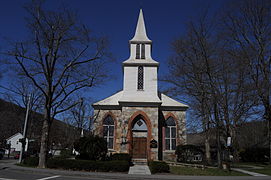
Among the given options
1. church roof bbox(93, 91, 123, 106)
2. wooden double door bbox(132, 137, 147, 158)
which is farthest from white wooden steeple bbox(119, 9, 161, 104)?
wooden double door bbox(132, 137, 147, 158)

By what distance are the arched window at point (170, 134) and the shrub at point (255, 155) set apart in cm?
1405

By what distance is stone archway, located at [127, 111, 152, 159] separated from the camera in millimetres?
22953

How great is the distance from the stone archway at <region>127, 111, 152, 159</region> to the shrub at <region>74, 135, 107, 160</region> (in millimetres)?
4741

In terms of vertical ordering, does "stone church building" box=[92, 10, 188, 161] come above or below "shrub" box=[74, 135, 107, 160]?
above

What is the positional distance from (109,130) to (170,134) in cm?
720

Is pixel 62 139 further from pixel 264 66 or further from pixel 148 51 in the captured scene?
pixel 264 66

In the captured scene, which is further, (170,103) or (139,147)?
(170,103)

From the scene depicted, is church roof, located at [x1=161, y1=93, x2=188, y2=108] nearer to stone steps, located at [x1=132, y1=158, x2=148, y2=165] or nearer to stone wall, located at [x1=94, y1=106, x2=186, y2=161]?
stone wall, located at [x1=94, y1=106, x2=186, y2=161]

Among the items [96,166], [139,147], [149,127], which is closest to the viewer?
[96,166]

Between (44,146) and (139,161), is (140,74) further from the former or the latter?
(44,146)

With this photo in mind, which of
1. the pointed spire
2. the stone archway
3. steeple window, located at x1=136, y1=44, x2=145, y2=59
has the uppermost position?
the pointed spire

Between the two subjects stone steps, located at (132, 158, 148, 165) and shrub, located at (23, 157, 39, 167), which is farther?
stone steps, located at (132, 158, 148, 165)

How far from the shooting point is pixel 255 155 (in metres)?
31.5

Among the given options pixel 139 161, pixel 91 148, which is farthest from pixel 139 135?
pixel 91 148
